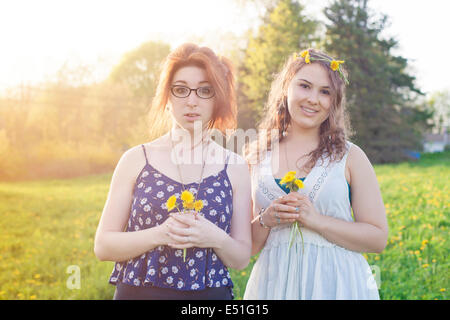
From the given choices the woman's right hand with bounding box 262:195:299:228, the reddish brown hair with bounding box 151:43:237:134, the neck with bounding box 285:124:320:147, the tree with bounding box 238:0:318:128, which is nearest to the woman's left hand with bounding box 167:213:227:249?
the woman's right hand with bounding box 262:195:299:228

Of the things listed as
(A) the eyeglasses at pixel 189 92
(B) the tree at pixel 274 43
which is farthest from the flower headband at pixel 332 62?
(B) the tree at pixel 274 43

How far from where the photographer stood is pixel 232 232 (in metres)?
2.07

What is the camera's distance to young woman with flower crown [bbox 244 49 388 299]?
2.12m

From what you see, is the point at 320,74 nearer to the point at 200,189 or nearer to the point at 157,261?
the point at 200,189

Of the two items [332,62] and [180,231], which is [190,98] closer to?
[180,231]

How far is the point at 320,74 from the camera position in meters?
2.30

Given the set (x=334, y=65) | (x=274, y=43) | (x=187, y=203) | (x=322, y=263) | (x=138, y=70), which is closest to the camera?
(x=187, y=203)

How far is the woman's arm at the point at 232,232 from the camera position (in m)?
1.80

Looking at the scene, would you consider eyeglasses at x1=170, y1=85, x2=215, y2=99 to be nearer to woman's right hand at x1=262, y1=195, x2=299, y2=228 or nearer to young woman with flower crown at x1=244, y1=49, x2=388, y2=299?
young woman with flower crown at x1=244, y1=49, x2=388, y2=299

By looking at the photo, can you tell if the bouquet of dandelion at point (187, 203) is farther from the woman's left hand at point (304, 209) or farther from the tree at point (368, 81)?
the tree at point (368, 81)

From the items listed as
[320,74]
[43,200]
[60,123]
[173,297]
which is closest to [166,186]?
[173,297]

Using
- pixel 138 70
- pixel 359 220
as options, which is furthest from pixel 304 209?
pixel 138 70

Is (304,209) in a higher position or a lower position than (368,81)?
lower

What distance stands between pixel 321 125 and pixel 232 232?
2.87 ft
